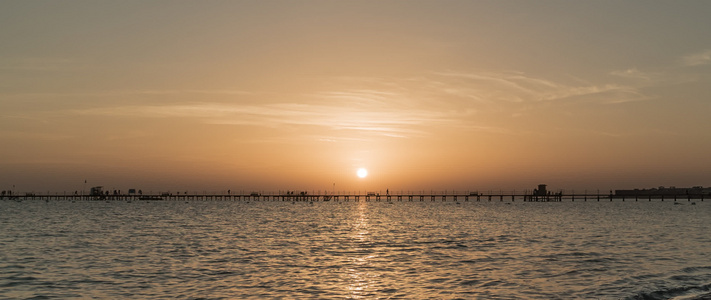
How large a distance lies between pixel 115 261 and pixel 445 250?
24.7 metres

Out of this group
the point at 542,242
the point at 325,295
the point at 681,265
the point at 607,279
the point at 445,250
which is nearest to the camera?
the point at 325,295

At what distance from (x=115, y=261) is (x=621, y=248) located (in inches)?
1574

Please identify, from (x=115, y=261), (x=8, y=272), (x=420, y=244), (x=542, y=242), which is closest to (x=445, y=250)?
(x=420, y=244)

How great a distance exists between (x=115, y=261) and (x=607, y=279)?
101 ft

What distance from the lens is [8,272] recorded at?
3394 centimetres

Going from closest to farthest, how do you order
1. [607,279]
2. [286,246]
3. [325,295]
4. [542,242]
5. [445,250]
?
[325,295]
[607,279]
[445,250]
[286,246]
[542,242]

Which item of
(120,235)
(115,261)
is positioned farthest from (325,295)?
(120,235)

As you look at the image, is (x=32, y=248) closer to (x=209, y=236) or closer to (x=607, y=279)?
(x=209, y=236)

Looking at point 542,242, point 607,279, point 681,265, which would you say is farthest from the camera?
point 542,242

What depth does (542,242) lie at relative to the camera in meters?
55.6

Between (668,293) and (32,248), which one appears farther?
(32,248)

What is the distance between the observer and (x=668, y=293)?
89.7 ft

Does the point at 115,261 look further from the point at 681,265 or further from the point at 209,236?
the point at 681,265

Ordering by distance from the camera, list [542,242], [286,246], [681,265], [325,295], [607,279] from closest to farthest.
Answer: [325,295] < [607,279] < [681,265] < [286,246] < [542,242]
